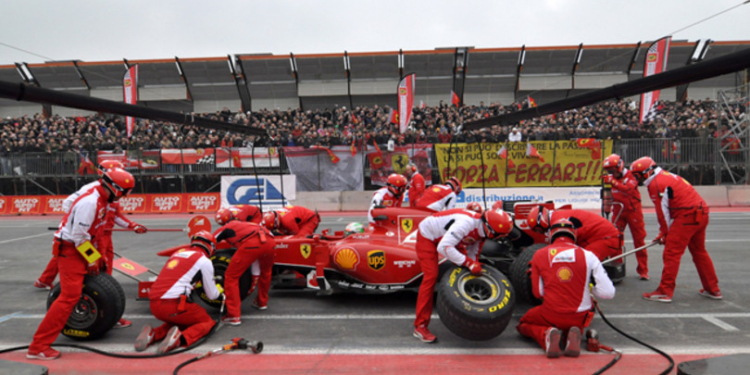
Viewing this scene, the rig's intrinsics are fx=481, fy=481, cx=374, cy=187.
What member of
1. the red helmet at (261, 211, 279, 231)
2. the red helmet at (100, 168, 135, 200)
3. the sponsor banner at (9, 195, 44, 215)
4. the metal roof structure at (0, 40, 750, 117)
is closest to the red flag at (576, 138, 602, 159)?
the metal roof structure at (0, 40, 750, 117)

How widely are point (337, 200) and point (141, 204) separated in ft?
26.5

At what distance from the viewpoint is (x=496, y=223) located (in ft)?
16.5

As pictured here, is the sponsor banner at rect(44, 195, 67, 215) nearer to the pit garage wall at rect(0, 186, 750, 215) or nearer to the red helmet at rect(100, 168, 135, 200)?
the pit garage wall at rect(0, 186, 750, 215)

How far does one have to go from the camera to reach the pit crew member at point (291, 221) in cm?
731

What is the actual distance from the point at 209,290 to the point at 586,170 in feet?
51.6

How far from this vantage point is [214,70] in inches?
1161

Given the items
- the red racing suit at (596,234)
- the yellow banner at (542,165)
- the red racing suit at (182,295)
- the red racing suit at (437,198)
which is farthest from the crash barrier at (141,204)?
the red racing suit at (596,234)

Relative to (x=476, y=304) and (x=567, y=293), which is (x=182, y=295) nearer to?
(x=476, y=304)

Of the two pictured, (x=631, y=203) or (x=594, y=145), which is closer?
(x=631, y=203)

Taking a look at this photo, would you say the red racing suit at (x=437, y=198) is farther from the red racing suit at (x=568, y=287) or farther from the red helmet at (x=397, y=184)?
the red racing suit at (x=568, y=287)

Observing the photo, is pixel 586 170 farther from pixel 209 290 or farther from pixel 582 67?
pixel 209 290

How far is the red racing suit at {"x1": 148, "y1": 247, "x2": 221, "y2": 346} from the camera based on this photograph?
4.95 m

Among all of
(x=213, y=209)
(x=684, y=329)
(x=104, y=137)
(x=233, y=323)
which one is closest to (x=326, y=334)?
(x=233, y=323)

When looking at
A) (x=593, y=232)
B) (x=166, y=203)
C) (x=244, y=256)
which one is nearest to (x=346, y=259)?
(x=244, y=256)
